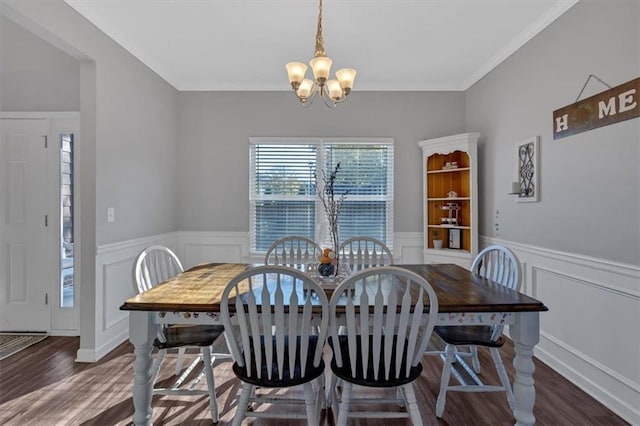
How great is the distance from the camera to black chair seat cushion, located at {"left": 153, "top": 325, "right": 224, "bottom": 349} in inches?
74.6

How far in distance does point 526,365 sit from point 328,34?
9.05 feet

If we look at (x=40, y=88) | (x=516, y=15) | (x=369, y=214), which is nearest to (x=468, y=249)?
(x=369, y=214)

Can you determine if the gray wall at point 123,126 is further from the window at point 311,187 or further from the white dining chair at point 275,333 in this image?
the white dining chair at point 275,333

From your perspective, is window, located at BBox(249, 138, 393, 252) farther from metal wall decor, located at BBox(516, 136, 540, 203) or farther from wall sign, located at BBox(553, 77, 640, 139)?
wall sign, located at BBox(553, 77, 640, 139)

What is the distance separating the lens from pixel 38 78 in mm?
3012

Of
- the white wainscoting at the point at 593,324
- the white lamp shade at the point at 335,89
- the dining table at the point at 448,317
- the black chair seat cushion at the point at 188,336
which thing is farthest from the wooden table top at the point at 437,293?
the white lamp shade at the point at 335,89

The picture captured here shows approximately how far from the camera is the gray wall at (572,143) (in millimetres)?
1951

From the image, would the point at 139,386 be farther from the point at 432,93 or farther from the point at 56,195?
the point at 432,93

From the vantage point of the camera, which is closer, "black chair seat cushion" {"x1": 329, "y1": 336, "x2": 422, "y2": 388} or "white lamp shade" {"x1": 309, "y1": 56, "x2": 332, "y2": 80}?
"black chair seat cushion" {"x1": 329, "y1": 336, "x2": 422, "y2": 388}

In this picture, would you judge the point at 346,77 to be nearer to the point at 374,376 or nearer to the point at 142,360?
the point at 374,376

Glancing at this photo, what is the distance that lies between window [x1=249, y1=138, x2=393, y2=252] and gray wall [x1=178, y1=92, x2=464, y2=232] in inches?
4.5

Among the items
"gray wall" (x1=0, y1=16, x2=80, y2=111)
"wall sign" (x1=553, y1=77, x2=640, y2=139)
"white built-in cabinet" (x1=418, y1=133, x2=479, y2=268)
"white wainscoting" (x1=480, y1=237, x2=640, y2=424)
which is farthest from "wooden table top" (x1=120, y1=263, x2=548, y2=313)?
"gray wall" (x1=0, y1=16, x2=80, y2=111)

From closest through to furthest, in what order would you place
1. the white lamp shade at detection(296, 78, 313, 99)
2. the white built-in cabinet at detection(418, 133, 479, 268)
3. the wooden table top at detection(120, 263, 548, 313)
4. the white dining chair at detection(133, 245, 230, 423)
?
1. the wooden table top at detection(120, 263, 548, 313)
2. the white dining chair at detection(133, 245, 230, 423)
3. the white lamp shade at detection(296, 78, 313, 99)
4. the white built-in cabinet at detection(418, 133, 479, 268)

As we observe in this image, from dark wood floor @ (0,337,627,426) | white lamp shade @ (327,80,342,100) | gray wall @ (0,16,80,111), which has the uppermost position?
gray wall @ (0,16,80,111)
